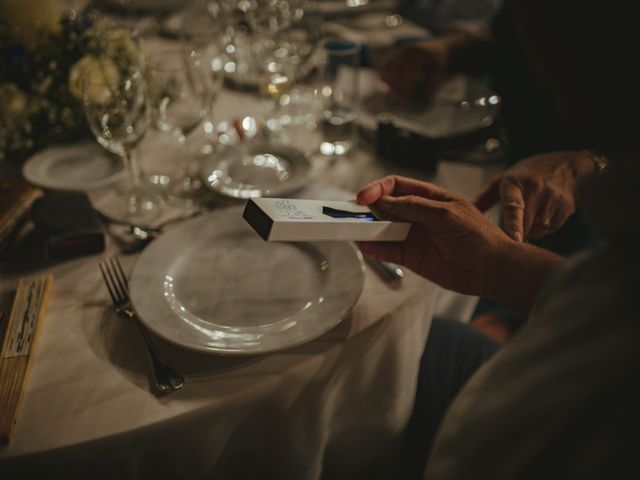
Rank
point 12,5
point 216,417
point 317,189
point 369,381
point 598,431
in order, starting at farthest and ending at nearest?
point 12,5 < point 317,189 < point 369,381 < point 216,417 < point 598,431

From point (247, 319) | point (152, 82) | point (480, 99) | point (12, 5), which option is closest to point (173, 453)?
point (247, 319)

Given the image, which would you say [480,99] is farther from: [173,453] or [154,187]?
[173,453]

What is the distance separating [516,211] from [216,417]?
1.94ft

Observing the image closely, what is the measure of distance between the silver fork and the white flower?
0.32 meters

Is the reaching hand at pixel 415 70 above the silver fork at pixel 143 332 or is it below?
above

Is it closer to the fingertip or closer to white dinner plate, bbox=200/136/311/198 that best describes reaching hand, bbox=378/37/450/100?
white dinner plate, bbox=200/136/311/198

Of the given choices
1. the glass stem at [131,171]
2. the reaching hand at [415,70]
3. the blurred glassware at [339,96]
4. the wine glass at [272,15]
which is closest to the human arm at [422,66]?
the reaching hand at [415,70]

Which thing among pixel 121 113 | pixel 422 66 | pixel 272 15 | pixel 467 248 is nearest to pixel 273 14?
pixel 272 15

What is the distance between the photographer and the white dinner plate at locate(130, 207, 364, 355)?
26.1 inches

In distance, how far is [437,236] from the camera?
0.77 m

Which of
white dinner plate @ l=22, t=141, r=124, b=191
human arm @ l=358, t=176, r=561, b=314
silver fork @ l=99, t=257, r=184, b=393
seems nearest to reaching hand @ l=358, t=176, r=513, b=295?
human arm @ l=358, t=176, r=561, b=314

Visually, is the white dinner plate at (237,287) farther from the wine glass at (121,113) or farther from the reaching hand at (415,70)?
the reaching hand at (415,70)

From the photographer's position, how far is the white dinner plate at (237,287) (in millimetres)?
664

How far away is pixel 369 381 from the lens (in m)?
0.79
